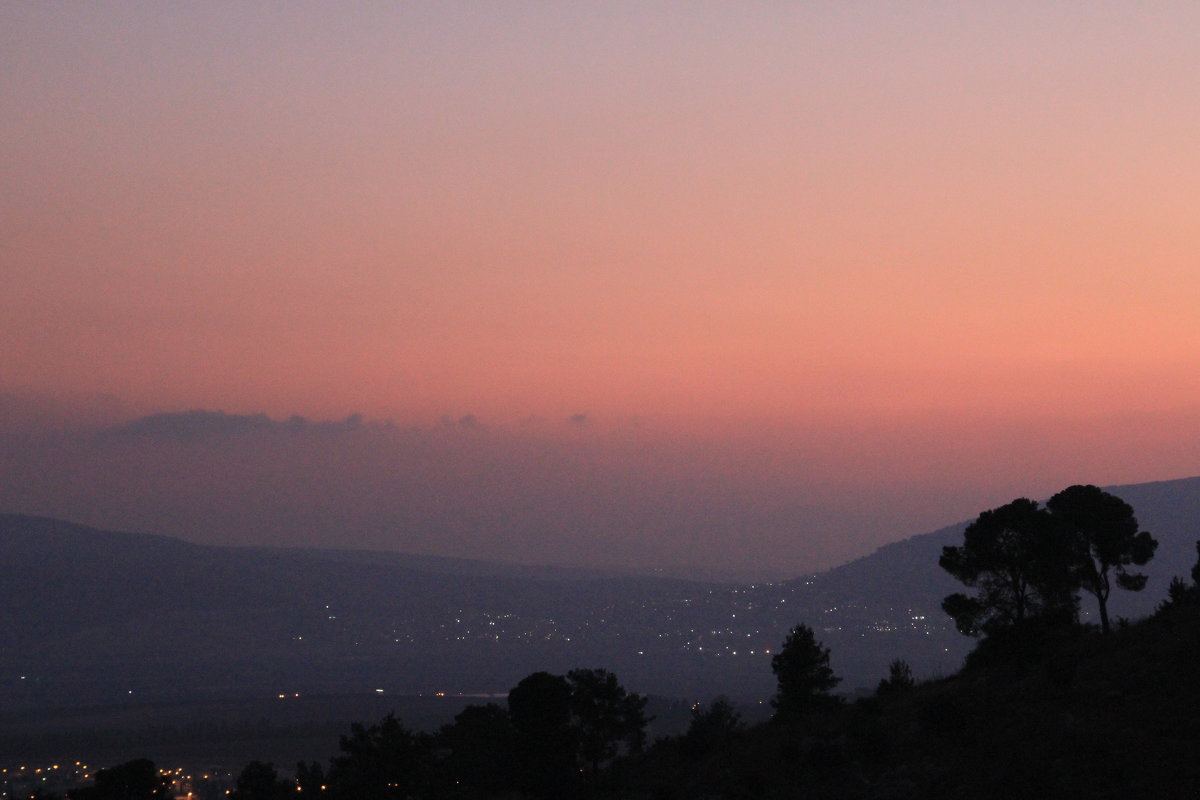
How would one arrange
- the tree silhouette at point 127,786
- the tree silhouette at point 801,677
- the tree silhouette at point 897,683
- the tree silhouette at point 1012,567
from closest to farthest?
the tree silhouette at point 897,683 < the tree silhouette at point 1012,567 < the tree silhouette at point 801,677 < the tree silhouette at point 127,786

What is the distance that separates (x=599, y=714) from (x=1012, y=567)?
19.5 metres

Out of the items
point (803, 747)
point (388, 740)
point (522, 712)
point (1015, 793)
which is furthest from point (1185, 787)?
point (388, 740)

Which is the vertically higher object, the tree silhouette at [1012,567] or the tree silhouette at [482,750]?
the tree silhouette at [1012,567]

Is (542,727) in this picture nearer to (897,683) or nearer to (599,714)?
(599,714)

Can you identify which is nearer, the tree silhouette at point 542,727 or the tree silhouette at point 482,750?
the tree silhouette at point 542,727

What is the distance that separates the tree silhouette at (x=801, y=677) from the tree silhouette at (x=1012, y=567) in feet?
25.9

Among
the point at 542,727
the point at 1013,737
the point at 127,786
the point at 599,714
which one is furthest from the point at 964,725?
the point at 127,786

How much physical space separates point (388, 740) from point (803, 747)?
28133mm

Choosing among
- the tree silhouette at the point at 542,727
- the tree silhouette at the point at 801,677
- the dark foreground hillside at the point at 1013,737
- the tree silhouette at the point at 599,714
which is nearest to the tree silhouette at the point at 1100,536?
the dark foreground hillside at the point at 1013,737

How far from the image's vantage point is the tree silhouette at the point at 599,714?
57.1 m

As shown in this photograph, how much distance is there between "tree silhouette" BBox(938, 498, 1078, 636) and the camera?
5250 centimetres

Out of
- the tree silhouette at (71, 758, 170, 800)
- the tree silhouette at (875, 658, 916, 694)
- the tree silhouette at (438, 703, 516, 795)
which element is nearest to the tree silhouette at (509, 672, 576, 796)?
the tree silhouette at (438, 703, 516, 795)

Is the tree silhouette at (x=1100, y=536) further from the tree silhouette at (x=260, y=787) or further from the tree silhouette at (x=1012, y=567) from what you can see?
the tree silhouette at (x=260, y=787)

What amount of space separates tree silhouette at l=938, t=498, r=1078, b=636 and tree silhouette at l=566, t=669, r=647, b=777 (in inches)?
616
